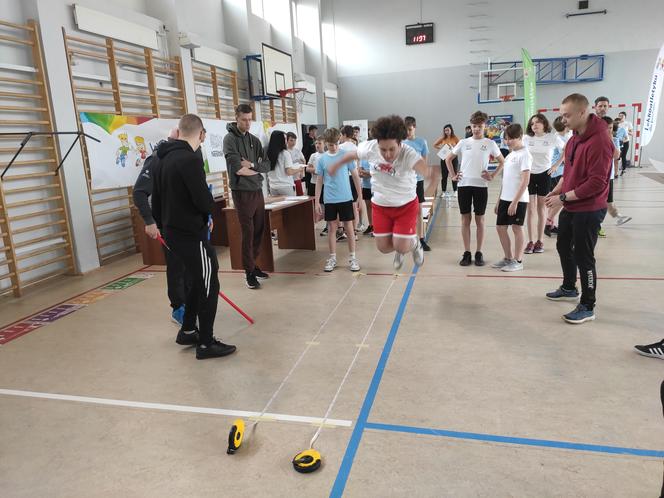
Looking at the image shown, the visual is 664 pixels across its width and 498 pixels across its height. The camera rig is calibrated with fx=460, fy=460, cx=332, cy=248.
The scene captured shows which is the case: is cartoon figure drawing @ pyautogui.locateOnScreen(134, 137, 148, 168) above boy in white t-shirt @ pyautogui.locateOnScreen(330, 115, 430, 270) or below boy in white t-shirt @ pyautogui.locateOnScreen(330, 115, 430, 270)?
above

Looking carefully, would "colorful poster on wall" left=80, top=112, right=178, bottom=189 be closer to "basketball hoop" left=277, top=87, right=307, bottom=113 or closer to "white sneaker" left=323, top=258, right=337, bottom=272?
"white sneaker" left=323, top=258, right=337, bottom=272

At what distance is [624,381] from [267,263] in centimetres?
348

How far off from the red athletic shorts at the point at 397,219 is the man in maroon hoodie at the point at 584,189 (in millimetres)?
977

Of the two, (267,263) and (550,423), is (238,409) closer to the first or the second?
(550,423)

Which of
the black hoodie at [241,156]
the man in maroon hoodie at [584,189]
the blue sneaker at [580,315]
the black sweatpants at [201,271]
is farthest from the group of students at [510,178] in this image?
the black sweatpants at [201,271]

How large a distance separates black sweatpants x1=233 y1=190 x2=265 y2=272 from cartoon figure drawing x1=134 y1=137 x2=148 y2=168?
2.32 metres

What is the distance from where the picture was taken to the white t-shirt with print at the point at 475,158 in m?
4.44

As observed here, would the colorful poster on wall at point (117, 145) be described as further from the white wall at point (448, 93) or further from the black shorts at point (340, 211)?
the white wall at point (448, 93)

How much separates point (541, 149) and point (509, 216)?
120cm

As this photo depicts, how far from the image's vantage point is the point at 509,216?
4.36m

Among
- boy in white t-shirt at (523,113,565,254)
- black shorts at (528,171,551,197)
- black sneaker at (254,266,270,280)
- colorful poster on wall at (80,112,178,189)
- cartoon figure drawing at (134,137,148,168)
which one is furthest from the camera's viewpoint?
cartoon figure drawing at (134,137,148,168)

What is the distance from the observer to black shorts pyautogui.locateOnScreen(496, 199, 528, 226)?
4348 millimetres

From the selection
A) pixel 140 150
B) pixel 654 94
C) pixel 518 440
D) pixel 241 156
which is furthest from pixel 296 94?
pixel 518 440

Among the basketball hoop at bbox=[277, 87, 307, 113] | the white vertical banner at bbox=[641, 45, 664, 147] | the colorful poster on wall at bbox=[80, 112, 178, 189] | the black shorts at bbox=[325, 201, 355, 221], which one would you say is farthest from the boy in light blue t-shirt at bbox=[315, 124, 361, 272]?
the basketball hoop at bbox=[277, 87, 307, 113]
